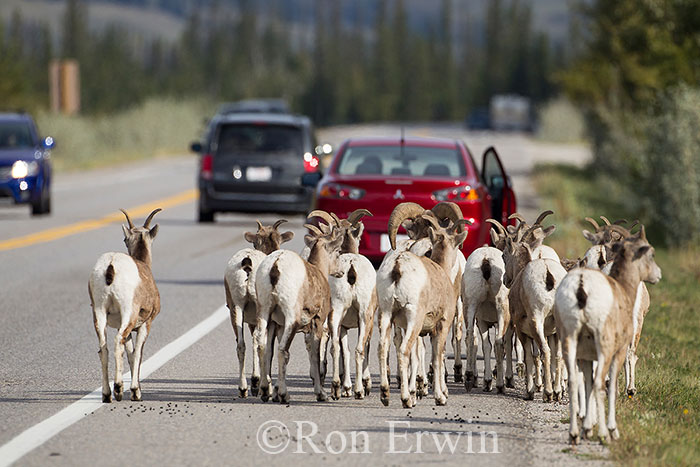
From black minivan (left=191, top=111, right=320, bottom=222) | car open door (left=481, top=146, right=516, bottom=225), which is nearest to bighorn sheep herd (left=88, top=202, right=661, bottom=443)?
car open door (left=481, top=146, right=516, bottom=225)

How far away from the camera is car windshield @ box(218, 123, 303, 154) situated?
24.8 m

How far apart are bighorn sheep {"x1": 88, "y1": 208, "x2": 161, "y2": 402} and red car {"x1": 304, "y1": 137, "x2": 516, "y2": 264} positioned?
5.74 m

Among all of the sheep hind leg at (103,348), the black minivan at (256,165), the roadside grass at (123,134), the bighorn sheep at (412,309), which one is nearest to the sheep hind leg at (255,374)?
the bighorn sheep at (412,309)

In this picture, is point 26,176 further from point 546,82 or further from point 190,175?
point 546,82

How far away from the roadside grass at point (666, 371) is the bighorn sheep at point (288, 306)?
2.05 m

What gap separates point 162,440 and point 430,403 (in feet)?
6.77

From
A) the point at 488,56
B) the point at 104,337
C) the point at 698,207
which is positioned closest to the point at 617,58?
the point at 698,207

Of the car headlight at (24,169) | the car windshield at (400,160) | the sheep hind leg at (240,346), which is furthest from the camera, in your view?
the car headlight at (24,169)

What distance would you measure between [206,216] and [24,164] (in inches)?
141

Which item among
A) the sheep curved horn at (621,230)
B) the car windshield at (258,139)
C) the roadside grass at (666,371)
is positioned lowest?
the roadside grass at (666,371)

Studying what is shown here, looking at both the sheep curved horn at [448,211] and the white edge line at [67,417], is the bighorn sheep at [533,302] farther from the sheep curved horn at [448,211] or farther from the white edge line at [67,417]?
the white edge line at [67,417]

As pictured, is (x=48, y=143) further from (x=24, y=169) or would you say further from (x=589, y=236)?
(x=589, y=236)

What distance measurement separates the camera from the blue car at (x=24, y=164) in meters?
26.0

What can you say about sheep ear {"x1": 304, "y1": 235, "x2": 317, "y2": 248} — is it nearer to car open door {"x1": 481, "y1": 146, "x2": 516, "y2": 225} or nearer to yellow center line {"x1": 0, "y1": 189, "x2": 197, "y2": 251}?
car open door {"x1": 481, "y1": 146, "x2": 516, "y2": 225}
